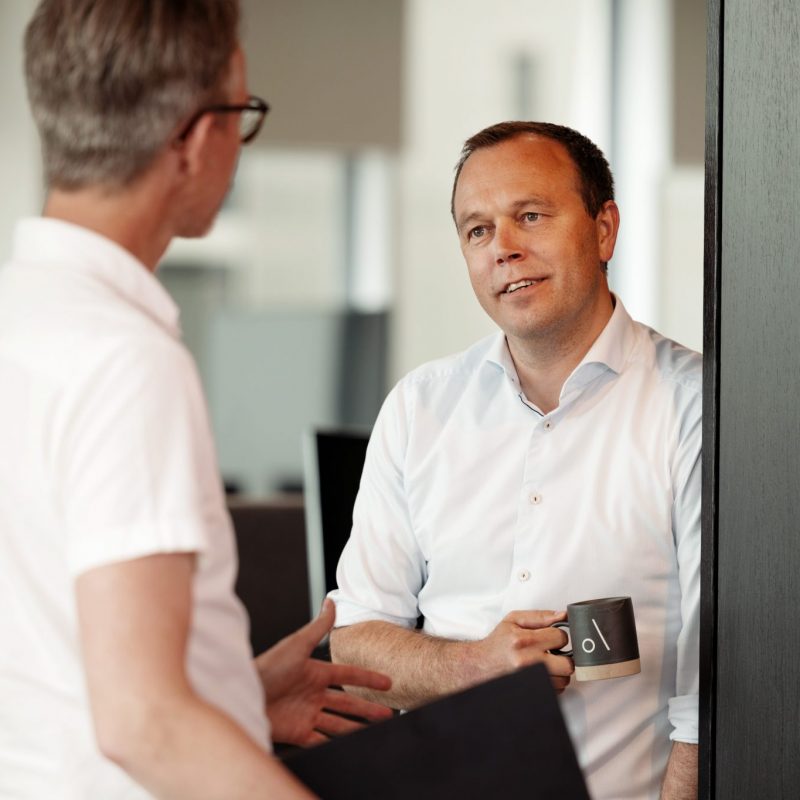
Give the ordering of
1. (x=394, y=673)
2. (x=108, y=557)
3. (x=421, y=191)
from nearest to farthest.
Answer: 1. (x=108, y=557)
2. (x=394, y=673)
3. (x=421, y=191)

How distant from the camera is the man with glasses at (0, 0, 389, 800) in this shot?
32.4 inches

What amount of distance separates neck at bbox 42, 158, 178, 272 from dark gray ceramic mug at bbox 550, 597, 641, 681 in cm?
76

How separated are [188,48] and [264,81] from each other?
4914 millimetres

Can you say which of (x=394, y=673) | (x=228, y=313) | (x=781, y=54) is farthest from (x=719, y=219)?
(x=228, y=313)

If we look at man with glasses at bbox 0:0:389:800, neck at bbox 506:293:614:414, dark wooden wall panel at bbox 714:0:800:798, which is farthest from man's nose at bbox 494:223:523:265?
man with glasses at bbox 0:0:389:800

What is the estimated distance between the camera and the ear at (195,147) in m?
0.95

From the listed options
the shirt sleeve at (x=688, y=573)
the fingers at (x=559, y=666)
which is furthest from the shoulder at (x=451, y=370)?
the fingers at (x=559, y=666)

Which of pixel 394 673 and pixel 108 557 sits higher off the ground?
pixel 108 557

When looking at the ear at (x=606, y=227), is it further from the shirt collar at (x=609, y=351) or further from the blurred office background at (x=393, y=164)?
the blurred office background at (x=393, y=164)

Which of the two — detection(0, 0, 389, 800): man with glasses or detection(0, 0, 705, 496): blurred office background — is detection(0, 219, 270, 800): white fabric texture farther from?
detection(0, 0, 705, 496): blurred office background

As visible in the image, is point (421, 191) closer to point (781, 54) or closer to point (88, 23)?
point (781, 54)

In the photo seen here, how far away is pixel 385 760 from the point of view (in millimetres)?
1018

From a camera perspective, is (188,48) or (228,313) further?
(228,313)

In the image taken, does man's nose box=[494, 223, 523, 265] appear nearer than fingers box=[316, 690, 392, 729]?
No
